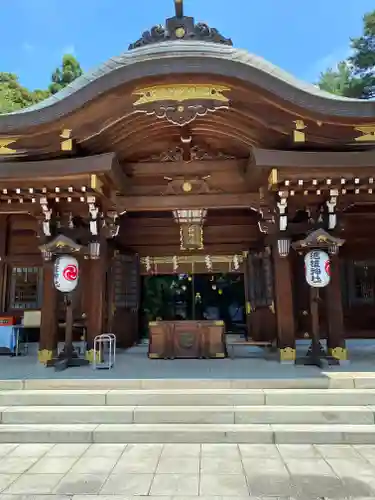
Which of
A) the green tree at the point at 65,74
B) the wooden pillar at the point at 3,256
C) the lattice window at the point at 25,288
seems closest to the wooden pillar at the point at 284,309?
the lattice window at the point at 25,288

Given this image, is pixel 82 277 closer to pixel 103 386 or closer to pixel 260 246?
pixel 103 386

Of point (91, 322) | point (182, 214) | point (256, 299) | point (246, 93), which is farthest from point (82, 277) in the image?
point (246, 93)

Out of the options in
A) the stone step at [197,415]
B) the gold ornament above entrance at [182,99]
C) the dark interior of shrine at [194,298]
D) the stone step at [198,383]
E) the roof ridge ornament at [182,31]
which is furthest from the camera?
the dark interior of shrine at [194,298]

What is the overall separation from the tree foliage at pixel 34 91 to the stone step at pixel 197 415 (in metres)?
25.0

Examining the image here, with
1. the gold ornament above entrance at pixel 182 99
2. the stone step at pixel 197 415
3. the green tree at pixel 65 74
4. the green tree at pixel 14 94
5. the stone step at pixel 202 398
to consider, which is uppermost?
the green tree at pixel 65 74

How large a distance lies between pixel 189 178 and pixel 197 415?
500 cm

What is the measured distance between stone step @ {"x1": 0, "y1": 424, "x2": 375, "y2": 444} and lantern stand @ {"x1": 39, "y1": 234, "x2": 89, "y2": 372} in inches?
91.9

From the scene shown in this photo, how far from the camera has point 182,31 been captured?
8789 mm

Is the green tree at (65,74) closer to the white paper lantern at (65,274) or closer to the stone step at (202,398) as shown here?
the white paper lantern at (65,274)

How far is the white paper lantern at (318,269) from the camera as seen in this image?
731cm

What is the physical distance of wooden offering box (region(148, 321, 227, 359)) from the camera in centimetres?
864

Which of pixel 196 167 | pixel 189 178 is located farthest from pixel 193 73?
pixel 189 178

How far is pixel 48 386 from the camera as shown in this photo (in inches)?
240

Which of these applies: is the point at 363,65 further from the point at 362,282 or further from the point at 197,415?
the point at 197,415
